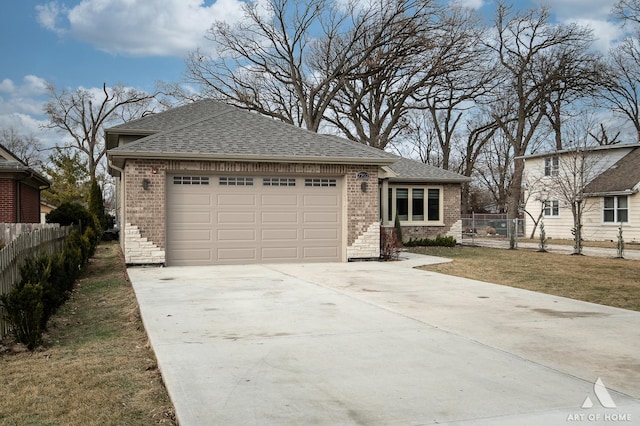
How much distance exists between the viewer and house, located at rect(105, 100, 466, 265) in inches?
566

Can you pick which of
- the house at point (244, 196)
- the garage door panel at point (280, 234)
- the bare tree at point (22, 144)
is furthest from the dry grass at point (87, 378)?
the bare tree at point (22, 144)

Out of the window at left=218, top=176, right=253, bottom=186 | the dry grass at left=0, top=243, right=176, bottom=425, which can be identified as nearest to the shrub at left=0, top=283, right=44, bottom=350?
the dry grass at left=0, top=243, right=176, bottom=425

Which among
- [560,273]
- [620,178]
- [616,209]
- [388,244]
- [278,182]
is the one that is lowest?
[560,273]

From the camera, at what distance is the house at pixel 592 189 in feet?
87.1

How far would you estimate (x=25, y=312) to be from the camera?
6.45m

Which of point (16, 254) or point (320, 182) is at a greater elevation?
point (320, 182)

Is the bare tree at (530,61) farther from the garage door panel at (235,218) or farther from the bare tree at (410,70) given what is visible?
the garage door panel at (235,218)

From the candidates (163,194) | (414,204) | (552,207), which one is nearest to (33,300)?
(163,194)

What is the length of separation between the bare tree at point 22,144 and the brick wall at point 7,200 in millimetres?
39968

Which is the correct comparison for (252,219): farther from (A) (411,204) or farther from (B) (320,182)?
(A) (411,204)

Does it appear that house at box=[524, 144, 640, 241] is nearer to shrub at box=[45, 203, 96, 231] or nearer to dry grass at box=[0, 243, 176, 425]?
shrub at box=[45, 203, 96, 231]

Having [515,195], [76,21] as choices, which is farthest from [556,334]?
[515,195]

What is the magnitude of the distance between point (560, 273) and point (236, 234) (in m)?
8.45

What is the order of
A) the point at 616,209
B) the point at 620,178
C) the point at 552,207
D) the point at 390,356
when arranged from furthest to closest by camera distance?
the point at 552,207
the point at 620,178
the point at 616,209
the point at 390,356
